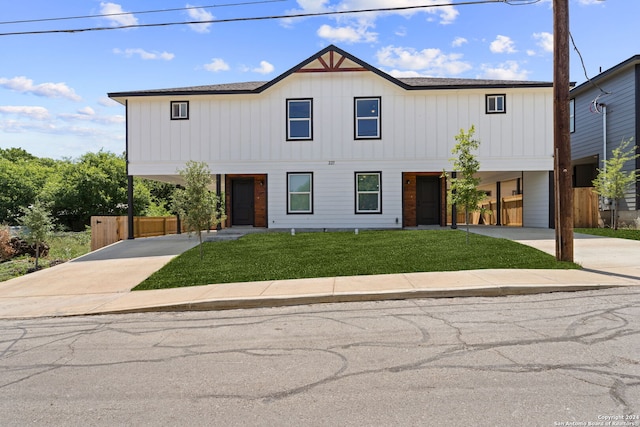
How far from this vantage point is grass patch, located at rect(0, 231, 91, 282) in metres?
14.3

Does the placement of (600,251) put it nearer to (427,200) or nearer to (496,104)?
(496,104)

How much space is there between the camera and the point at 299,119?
18.8 meters

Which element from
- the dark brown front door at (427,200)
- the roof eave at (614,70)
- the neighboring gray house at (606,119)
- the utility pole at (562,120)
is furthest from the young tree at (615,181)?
the utility pole at (562,120)

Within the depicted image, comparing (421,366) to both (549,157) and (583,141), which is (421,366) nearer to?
(549,157)

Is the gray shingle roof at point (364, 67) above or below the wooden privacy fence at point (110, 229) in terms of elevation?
above

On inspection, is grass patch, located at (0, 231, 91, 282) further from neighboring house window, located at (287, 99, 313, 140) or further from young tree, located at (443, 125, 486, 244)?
young tree, located at (443, 125, 486, 244)

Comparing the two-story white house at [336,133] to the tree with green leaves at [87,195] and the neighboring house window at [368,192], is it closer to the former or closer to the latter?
the neighboring house window at [368,192]

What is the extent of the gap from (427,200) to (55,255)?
16.9 metres

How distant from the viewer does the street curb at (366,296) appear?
7.57m

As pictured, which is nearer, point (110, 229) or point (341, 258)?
point (341, 258)

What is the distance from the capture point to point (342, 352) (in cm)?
491

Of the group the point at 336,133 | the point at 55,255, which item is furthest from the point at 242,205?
the point at 55,255

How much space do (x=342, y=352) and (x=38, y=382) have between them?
318 cm

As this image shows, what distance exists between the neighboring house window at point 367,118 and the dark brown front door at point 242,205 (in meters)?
5.97
